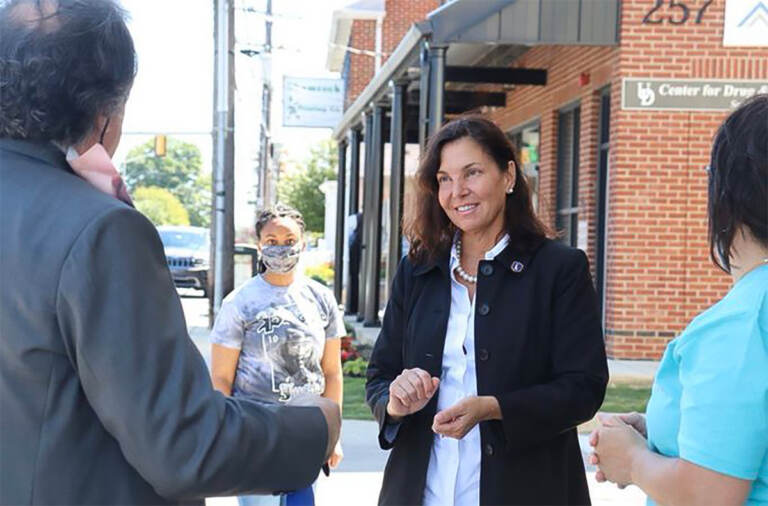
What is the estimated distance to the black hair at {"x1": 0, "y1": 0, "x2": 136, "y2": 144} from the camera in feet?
5.75

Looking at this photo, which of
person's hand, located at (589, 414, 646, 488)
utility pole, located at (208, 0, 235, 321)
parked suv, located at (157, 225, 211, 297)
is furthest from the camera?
parked suv, located at (157, 225, 211, 297)

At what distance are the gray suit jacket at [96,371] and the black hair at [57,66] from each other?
0.41ft

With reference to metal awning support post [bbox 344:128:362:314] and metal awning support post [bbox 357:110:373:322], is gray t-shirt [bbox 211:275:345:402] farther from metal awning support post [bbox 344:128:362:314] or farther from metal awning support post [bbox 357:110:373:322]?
metal awning support post [bbox 344:128:362:314]

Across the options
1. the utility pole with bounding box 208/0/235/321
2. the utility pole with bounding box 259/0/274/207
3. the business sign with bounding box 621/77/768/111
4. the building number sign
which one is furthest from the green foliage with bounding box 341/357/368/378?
the utility pole with bounding box 259/0/274/207

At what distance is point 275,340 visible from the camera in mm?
4426

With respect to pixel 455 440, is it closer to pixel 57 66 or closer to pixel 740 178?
pixel 740 178

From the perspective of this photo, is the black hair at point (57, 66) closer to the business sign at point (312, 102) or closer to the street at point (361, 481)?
the street at point (361, 481)

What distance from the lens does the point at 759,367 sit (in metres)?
1.77

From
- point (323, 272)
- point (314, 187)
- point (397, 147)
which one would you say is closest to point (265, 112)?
point (323, 272)

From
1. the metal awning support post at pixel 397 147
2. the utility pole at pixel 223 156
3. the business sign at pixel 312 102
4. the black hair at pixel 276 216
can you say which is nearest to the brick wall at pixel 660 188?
the metal awning support post at pixel 397 147

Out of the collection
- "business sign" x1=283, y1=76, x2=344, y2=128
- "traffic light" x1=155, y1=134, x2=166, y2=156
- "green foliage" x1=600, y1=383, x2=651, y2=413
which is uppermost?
"business sign" x1=283, y1=76, x2=344, y2=128

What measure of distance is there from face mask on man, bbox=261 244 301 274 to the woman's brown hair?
1189 mm

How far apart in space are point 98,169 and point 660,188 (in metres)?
9.74

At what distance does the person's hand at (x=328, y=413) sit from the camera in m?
1.96
